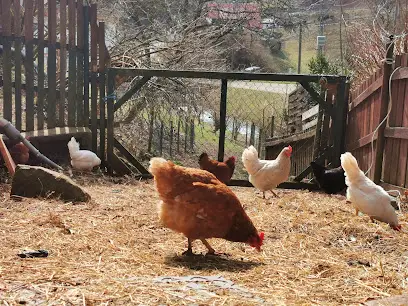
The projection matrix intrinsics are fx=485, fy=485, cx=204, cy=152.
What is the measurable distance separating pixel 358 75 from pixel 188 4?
268 inches

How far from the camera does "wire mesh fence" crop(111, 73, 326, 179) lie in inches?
386

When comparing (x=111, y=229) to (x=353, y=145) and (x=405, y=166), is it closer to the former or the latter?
(x=405, y=166)

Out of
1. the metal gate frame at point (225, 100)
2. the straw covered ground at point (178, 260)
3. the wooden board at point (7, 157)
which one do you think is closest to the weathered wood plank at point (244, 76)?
the metal gate frame at point (225, 100)

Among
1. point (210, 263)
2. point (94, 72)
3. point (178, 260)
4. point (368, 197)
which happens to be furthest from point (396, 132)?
point (94, 72)

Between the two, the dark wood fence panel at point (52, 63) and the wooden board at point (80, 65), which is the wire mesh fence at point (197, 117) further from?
the dark wood fence panel at point (52, 63)

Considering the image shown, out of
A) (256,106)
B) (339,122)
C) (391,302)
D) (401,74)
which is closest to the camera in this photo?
(391,302)

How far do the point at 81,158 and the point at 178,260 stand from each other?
385 centimetres

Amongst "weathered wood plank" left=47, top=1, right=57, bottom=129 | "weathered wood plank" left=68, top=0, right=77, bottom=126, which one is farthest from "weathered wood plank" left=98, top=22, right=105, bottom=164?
"weathered wood plank" left=47, top=1, right=57, bottom=129

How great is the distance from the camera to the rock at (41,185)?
548 centimetres

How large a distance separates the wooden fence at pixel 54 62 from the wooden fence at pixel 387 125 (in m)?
3.98

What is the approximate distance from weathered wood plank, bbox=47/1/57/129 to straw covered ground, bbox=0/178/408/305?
1.81m

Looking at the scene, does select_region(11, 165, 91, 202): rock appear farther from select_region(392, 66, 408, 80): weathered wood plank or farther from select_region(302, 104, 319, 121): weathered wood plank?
select_region(302, 104, 319, 121): weathered wood plank

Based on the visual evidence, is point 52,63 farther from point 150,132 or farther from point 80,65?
point 150,132

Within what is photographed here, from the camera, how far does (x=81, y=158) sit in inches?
279
